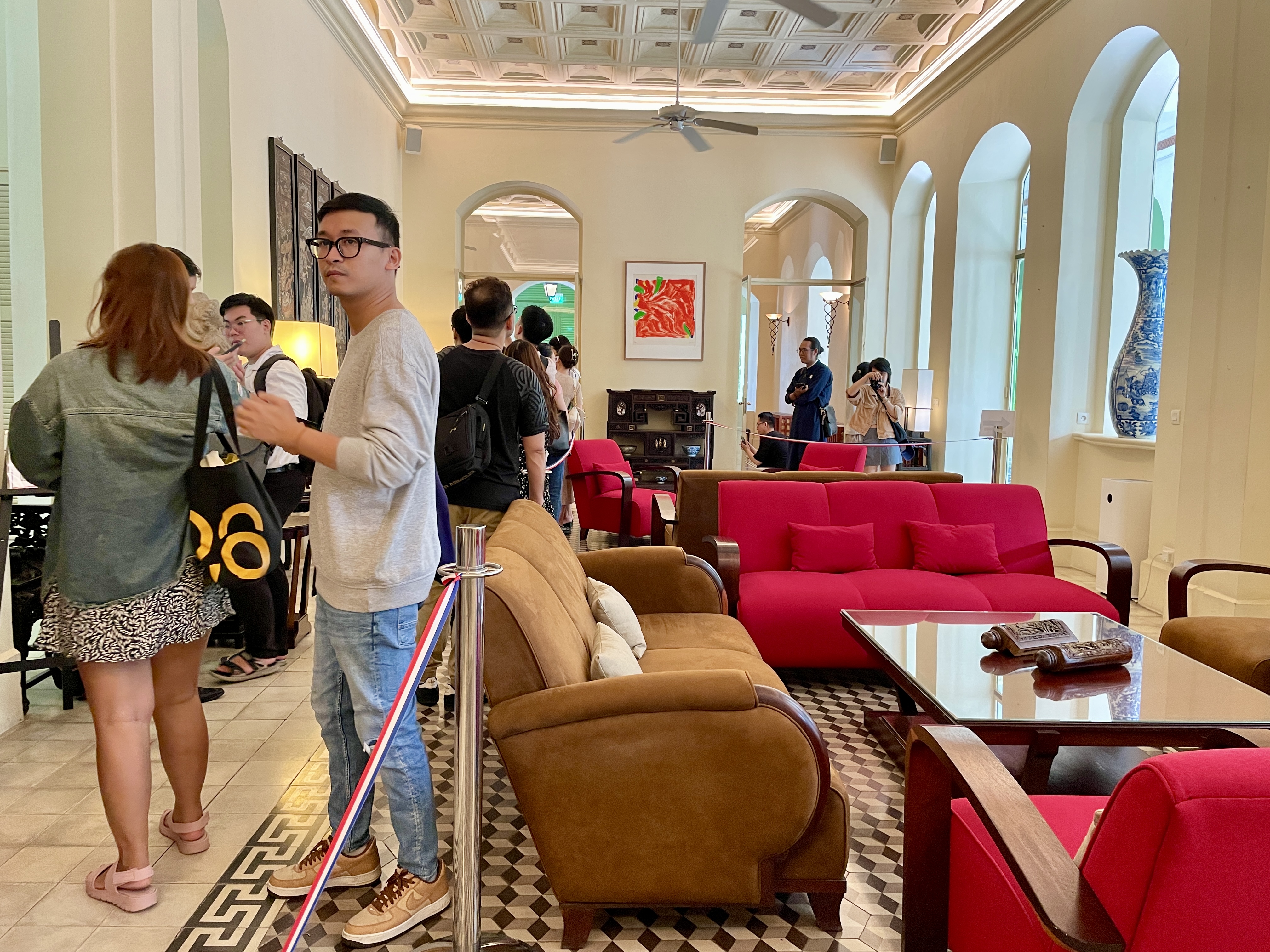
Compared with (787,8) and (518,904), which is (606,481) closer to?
(787,8)

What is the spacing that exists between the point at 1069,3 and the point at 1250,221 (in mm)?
3296

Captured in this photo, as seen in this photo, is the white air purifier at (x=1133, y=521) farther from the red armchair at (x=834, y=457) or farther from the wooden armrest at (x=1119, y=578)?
the wooden armrest at (x=1119, y=578)

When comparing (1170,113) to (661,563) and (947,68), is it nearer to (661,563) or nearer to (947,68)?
(947,68)

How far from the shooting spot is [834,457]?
7.02 metres

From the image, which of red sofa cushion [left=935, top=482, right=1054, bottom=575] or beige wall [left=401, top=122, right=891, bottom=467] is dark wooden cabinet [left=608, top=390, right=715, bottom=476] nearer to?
beige wall [left=401, top=122, right=891, bottom=467]

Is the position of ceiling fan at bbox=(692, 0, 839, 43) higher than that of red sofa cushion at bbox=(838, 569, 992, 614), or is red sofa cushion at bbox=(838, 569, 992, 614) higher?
ceiling fan at bbox=(692, 0, 839, 43)

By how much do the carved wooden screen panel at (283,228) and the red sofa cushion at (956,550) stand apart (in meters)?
4.63

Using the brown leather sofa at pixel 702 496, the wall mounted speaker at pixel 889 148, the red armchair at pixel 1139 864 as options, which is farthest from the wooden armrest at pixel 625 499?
the wall mounted speaker at pixel 889 148

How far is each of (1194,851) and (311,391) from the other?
3965 millimetres

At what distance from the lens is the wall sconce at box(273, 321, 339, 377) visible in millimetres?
5855

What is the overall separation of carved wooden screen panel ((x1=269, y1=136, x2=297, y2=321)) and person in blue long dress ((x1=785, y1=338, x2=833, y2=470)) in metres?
4.13

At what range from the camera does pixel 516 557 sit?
2.46 m

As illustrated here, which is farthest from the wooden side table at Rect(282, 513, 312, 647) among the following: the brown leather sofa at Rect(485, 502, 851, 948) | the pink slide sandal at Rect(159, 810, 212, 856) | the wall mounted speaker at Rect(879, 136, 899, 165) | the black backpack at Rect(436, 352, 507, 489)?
the wall mounted speaker at Rect(879, 136, 899, 165)

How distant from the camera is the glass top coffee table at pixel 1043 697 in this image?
2.52 meters
